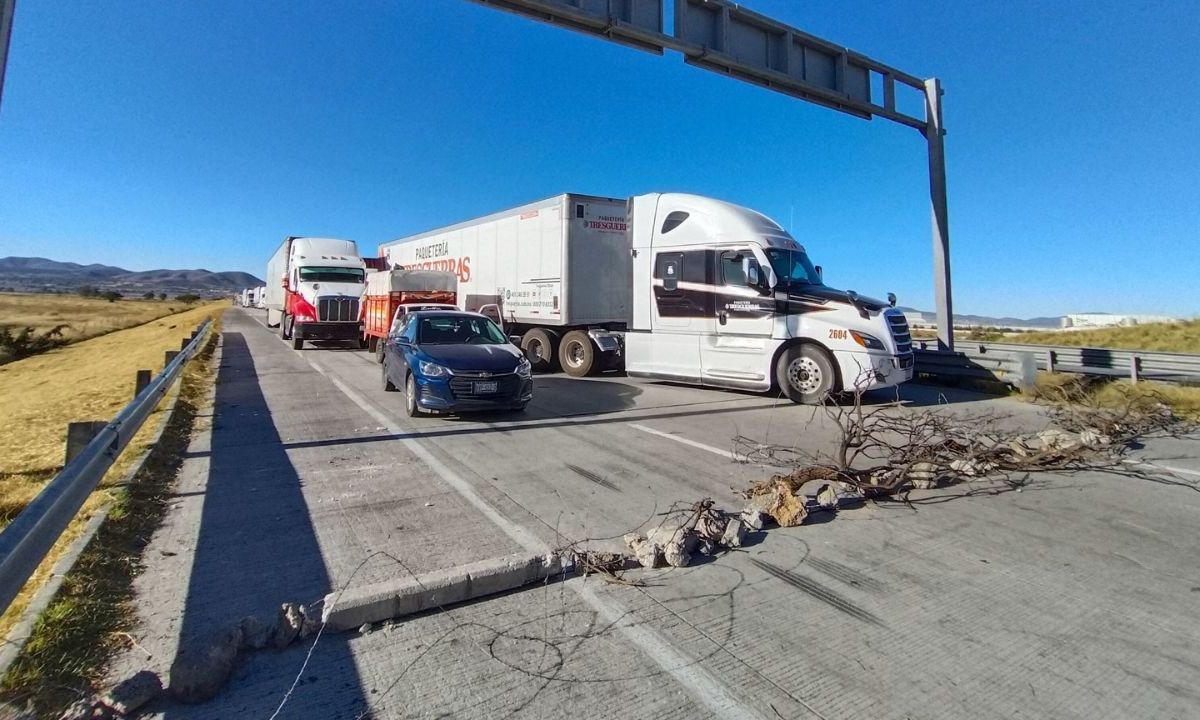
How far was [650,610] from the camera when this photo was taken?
324cm

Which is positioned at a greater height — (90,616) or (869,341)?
(869,341)

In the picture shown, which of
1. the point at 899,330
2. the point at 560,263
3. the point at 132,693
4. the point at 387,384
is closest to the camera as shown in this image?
the point at 132,693

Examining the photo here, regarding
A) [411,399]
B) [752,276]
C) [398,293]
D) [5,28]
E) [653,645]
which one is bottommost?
[653,645]

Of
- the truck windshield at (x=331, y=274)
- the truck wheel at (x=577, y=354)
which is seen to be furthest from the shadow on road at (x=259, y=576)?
the truck windshield at (x=331, y=274)

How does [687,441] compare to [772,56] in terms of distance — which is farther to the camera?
[772,56]

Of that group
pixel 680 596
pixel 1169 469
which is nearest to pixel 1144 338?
pixel 1169 469

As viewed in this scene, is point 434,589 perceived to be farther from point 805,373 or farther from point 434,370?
point 805,373

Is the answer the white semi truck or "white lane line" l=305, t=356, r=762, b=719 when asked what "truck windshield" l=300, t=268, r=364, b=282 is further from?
"white lane line" l=305, t=356, r=762, b=719

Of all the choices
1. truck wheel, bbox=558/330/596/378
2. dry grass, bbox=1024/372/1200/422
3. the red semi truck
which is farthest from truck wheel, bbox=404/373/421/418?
dry grass, bbox=1024/372/1200/422

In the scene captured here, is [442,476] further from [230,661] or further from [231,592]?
[230,661]

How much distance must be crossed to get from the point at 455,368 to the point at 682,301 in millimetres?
5334

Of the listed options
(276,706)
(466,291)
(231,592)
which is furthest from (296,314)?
(276,706)

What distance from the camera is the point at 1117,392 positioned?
10914mm

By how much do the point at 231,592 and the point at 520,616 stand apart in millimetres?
1749
